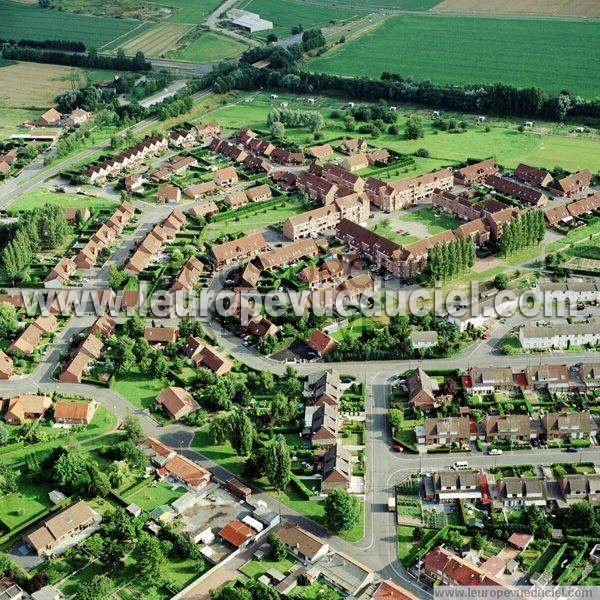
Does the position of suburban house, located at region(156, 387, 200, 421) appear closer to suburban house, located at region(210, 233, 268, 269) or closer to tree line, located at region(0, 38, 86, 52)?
suburban house, located at region(210, 233, 268, 269)

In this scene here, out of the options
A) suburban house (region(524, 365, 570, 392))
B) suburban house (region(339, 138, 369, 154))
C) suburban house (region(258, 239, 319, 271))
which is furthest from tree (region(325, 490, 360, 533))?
suburban house (region(339, 138, 369, 154))

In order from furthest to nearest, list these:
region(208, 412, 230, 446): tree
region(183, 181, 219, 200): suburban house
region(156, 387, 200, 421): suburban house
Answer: region(183, 181, 219, 200): suburban house < region(156, 387, 200, 421): suburban house < region(208, 412, 230, 446): tree

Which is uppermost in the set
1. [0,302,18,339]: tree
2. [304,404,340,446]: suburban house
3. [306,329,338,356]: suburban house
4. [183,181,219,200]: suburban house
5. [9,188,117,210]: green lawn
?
[183,181,219,200]: suburban house

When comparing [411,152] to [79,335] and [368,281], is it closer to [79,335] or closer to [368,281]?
[368,281]

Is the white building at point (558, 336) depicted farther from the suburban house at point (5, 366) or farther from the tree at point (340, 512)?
the suburban house at point (5, 366)

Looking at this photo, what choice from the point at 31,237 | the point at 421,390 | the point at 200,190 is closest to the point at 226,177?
the point at 200,190

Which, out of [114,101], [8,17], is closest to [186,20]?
[8,17]

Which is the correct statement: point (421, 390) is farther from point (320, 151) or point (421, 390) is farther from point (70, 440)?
point (320, 151)

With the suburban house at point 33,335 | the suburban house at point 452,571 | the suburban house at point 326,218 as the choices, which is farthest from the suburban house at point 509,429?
the suburban house at point 33,335
